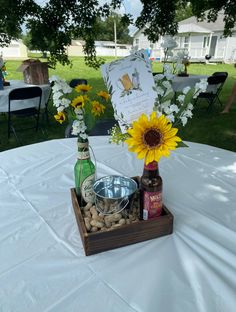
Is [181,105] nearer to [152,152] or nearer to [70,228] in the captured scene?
[152,152]

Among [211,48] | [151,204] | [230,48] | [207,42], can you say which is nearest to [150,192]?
[151,204]

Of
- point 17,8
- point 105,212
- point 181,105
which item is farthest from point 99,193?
point 17,8

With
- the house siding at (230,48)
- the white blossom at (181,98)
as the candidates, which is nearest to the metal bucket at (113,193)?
Answer: the white blossom at (181,98)

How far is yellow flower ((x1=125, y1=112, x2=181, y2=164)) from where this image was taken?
58cm

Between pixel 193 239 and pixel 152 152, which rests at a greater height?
pixel 152 152

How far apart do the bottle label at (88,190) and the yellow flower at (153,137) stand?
0.27m

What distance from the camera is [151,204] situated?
2.31 ft

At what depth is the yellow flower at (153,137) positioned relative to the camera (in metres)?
0.58

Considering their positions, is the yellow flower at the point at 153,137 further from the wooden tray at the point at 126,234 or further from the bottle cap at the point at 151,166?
the wooden tray at the point at 126,234

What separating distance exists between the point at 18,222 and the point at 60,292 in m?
0.32

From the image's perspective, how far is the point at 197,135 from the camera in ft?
13.2

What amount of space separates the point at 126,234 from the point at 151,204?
11 cm

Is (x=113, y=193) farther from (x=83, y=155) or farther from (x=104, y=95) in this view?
(x=104, y=95)

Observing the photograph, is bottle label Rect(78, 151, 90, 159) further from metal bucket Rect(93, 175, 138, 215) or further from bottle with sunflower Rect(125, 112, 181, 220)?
bottle with sunflower Rect(125, 112, 181, 220)
